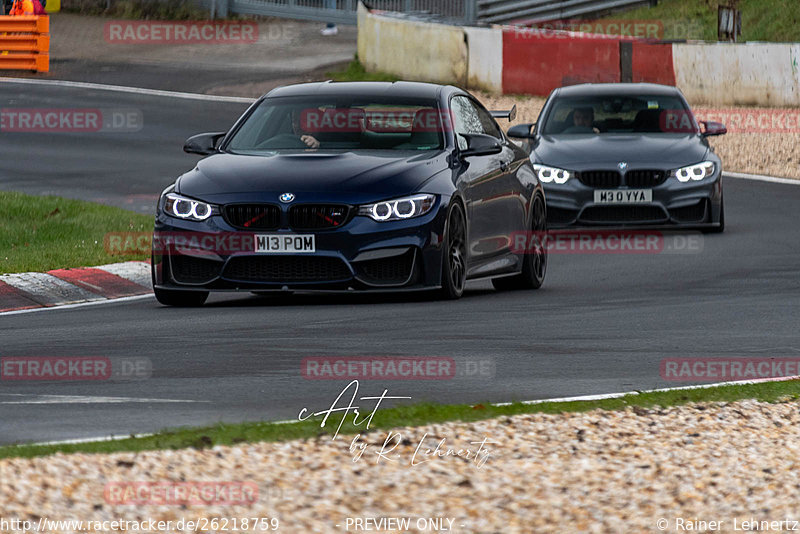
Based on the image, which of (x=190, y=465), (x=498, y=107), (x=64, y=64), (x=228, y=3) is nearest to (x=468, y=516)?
(x=190, y=465)

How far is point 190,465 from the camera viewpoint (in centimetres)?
630

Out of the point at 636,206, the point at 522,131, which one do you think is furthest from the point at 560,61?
the point at 636,206

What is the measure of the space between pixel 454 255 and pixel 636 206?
5.14 m

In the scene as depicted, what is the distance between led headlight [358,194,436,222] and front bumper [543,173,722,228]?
17.5ft

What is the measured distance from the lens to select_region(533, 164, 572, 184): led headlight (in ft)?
54.9

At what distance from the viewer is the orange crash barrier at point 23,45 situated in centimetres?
3478

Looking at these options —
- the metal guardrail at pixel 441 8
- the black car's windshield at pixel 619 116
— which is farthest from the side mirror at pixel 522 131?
the metal guardrail at pixel 441 8

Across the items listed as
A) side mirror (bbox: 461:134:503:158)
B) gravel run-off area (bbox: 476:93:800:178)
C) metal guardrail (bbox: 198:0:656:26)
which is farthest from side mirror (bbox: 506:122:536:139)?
metal guardrail (bbox: 198:0:656:26)

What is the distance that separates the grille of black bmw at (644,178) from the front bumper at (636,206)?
0.05m

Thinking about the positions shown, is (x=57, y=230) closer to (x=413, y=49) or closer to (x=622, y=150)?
(x=622, y=150)

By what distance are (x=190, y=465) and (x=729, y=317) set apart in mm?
5789

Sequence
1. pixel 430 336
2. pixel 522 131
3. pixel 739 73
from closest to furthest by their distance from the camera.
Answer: pixel 430 336, pixel 522 131, pixel 739 73

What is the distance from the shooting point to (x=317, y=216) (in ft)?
37.3

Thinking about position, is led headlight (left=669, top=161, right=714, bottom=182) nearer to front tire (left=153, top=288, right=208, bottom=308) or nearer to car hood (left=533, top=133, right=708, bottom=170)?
car hood (left=533, top=133, right=708, bottom=170)
